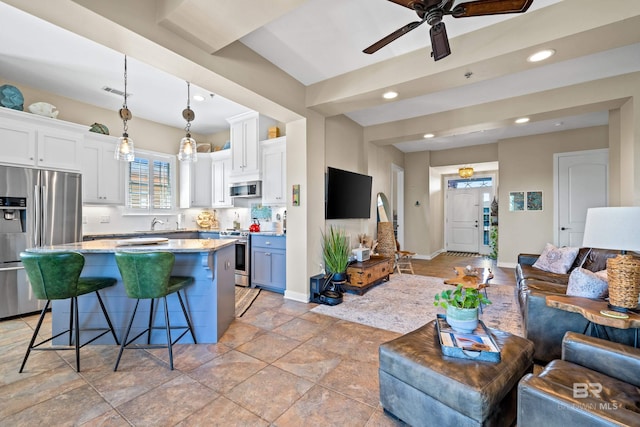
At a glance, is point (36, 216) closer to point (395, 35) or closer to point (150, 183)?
point (150, 183)

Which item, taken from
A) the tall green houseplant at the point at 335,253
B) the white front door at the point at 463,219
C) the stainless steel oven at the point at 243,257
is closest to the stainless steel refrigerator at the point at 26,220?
the stainless steel oven at the point at 243,257

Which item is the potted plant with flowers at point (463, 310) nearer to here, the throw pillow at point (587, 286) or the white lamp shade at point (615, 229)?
the white lamp shade at point (615, 229)

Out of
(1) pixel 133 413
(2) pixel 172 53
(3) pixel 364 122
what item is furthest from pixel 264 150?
(1) pixel 133 413

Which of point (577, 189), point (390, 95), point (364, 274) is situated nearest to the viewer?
point (390, 95)

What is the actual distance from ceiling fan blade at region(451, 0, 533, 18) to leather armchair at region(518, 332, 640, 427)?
2.01 m

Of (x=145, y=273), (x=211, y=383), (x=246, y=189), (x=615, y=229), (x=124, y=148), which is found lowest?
(x=211, y=383)

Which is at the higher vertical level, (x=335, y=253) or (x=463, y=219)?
(x=463, y=219)

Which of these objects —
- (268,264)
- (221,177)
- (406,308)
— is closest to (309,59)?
(268,264)

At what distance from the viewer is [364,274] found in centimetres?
432

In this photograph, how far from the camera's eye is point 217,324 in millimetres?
2705

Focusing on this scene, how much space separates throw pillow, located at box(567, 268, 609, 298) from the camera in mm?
2113

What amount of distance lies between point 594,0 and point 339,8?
2033 millimetres

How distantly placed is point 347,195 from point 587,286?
3.21 m

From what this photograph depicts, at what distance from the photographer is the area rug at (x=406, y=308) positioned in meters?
3.14
